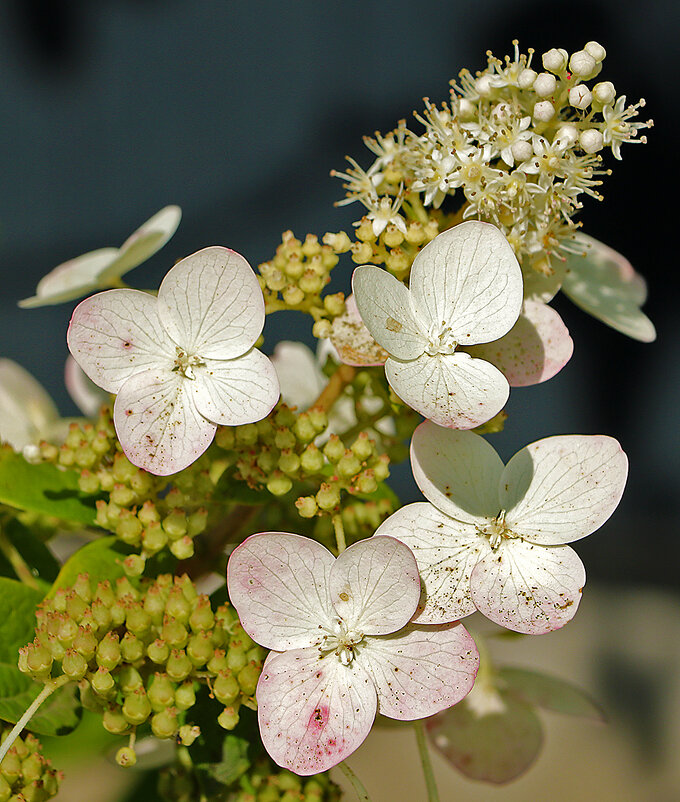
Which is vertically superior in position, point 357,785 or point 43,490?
point 43,490

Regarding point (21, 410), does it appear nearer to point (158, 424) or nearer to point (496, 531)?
point (158, 424)

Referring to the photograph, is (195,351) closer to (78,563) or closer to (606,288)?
(78,563)

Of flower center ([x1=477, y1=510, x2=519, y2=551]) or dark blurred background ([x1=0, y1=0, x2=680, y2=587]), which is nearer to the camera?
flower center ([x1=477, y1=510, x2=519, y2=551])

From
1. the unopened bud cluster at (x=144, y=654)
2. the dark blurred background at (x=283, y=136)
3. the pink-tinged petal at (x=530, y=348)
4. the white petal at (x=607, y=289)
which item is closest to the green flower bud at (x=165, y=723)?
the unopened bud cluster at (x=144, y=654)

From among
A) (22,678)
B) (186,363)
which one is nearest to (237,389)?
(186,363)

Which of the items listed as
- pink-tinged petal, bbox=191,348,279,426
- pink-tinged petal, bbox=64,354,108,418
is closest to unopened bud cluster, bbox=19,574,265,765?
pink-tinged petal, bbox=191,348,279,426

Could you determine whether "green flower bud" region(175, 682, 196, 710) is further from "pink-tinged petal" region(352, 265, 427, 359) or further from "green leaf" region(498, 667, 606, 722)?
"green leaf" region(498, 667, 606, 722)

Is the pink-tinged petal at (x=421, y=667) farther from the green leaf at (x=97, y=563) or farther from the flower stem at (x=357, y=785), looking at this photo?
the green leaf at (x=97, y=563)
